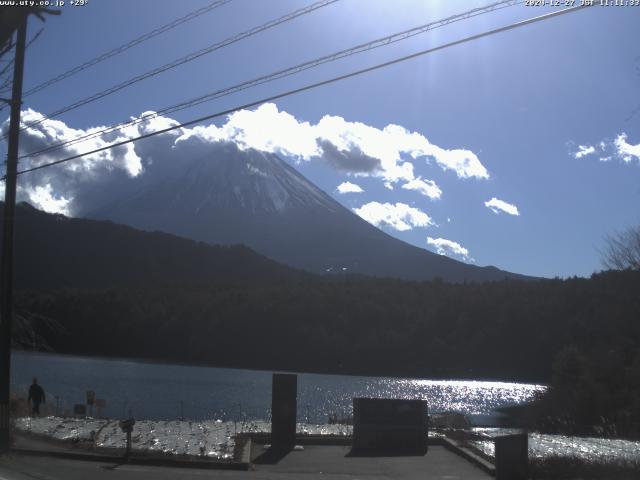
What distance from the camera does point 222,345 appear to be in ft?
324

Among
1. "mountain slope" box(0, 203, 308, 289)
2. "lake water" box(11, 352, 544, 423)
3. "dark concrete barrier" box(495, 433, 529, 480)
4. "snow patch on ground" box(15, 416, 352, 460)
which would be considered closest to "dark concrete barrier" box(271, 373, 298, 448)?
"snow patch on ground" box(15, 416, 352, 460)

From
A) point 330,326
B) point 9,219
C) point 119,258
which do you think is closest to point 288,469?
point 9,219

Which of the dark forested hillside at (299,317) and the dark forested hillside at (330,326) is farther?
the dark forested hillside at (330,326)

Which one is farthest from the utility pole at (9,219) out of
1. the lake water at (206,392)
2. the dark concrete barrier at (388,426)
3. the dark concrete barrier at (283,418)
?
the lake water at (206,392)

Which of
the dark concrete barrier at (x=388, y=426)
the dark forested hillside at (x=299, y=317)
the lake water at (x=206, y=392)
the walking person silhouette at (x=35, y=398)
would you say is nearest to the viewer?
the dark concrete barrier at (x=388, y=426)

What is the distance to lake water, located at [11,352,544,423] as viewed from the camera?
1503 inches

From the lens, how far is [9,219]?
17.1 m

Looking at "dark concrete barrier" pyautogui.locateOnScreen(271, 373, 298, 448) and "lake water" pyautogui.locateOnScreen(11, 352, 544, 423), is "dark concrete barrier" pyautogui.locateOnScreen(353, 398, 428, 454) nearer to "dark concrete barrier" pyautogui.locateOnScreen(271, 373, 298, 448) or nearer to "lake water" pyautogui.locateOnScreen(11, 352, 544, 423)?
"dark concrete barrier" pyautogui.locateOnScreen(271, 373, 298, 448)

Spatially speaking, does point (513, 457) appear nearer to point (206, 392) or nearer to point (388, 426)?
point (388, 426)

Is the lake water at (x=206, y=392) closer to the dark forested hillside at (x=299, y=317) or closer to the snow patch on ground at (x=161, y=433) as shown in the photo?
the dark forested hillside at (x=299, y=317)

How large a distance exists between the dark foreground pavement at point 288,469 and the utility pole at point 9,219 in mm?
2093

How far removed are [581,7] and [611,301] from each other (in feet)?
115

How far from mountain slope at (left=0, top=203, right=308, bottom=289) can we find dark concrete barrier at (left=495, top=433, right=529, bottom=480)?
102 m

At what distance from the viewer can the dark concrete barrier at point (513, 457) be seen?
1296cm
